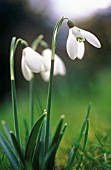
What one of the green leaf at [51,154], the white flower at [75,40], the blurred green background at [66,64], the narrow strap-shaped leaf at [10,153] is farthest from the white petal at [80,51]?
the blurred green background at [66,64]

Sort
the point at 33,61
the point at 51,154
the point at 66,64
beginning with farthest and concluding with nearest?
1. the point at 66,64
2. the point at 33,61
3. the point at 51,154

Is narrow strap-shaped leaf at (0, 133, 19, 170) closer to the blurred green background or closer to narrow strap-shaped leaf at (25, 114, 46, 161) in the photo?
narrow strap-shaped leaf at (25, 114, 46, 161)

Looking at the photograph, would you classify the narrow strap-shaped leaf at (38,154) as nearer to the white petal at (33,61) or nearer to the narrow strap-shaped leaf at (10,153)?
the narrow strap-shaped leaf at (10,153)

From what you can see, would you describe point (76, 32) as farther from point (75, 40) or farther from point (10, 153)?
point (10, 153)

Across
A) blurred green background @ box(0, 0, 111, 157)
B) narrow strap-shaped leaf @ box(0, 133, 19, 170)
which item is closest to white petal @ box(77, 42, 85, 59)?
narrow strap-shaped leaf @ box(0, 133, 19, 170)

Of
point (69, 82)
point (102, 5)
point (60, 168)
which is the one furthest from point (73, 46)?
point (102, 5)

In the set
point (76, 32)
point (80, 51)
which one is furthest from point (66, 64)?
point (76, 32)

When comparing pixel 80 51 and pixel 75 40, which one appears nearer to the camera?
pixel 75 40

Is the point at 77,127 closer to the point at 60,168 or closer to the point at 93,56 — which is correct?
the point at 60,168

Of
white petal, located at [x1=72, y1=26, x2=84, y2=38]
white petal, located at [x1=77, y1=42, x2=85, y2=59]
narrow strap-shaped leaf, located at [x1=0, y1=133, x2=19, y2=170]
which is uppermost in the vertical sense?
white petal, located at [x1=72, y1=26, x2=84, y2=38]
